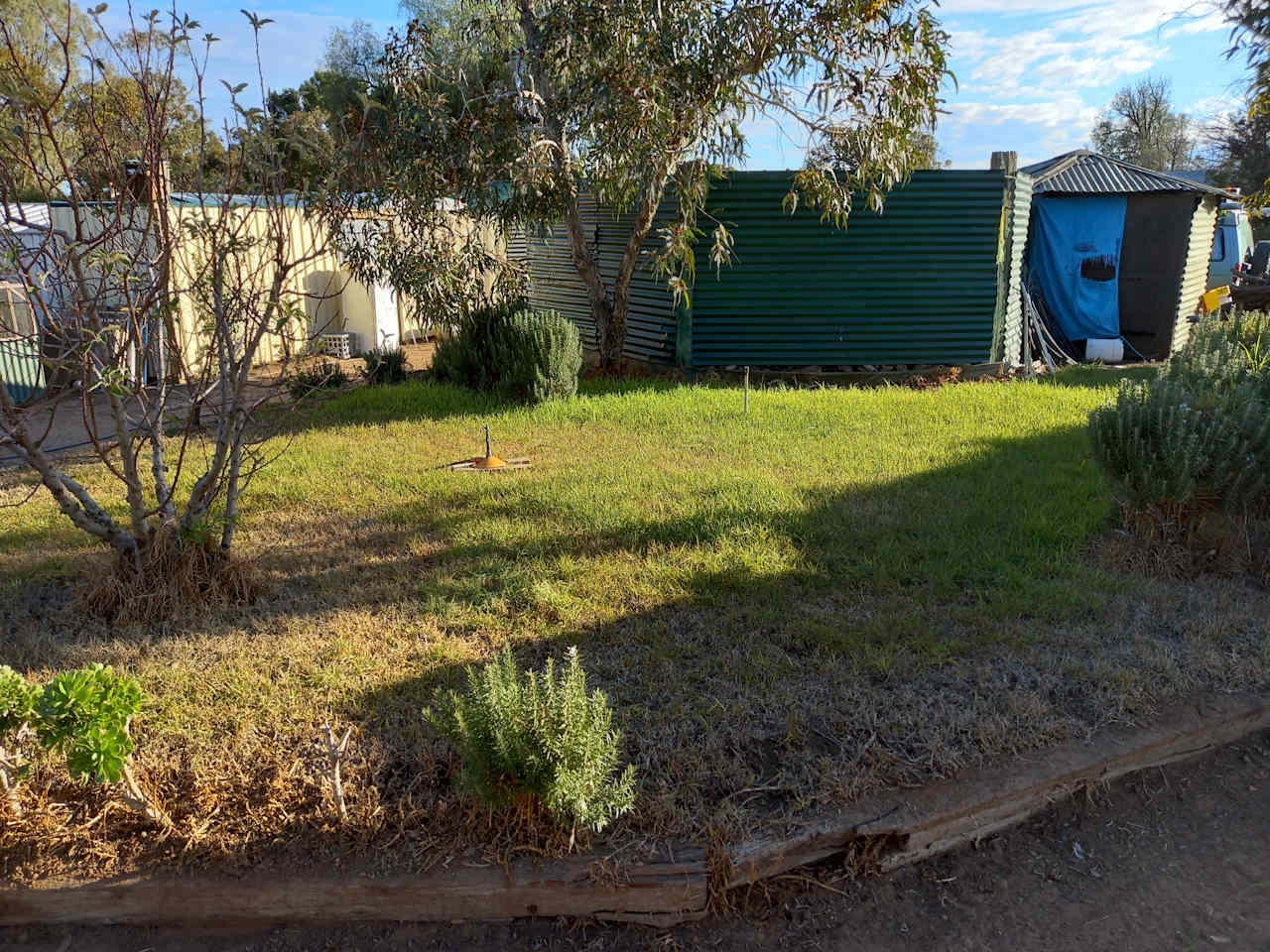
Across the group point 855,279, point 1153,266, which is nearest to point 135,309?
point 855,279

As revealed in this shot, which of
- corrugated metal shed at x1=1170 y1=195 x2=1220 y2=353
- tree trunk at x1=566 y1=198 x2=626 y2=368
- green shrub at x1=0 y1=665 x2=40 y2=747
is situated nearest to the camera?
green shrub at x1=0 y1=665 x2=40 y2=747

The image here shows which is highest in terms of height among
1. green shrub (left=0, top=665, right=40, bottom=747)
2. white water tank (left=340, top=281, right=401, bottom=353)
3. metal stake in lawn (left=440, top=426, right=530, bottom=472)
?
white water tank (left=340, top=281, right=401, bottom=353)

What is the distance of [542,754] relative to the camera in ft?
8.66

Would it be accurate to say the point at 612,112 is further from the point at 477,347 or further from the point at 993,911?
the point at 993,911

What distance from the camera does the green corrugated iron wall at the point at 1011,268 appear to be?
1022cm

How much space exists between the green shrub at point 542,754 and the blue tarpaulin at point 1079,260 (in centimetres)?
1217

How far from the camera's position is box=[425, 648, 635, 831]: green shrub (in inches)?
103

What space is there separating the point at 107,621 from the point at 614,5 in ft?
21.5

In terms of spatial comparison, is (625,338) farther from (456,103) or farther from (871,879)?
(871,879)

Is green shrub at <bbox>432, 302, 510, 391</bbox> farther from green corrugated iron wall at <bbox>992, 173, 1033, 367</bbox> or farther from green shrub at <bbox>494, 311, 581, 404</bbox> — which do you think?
green corrugated iron wall at <bbox>992, 173, 1033, 367</bbox>

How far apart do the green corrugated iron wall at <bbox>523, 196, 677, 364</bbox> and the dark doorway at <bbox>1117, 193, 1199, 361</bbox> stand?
23.1ft

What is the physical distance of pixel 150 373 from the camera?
1072cm

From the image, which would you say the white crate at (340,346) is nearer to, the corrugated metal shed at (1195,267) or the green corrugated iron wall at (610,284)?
the green corrugated iron wall at (610,284)

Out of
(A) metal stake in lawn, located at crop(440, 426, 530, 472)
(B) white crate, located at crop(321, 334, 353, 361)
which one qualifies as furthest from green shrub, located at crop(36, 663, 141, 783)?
(B) white crate, located at crop(321, 334, 353, 361)
